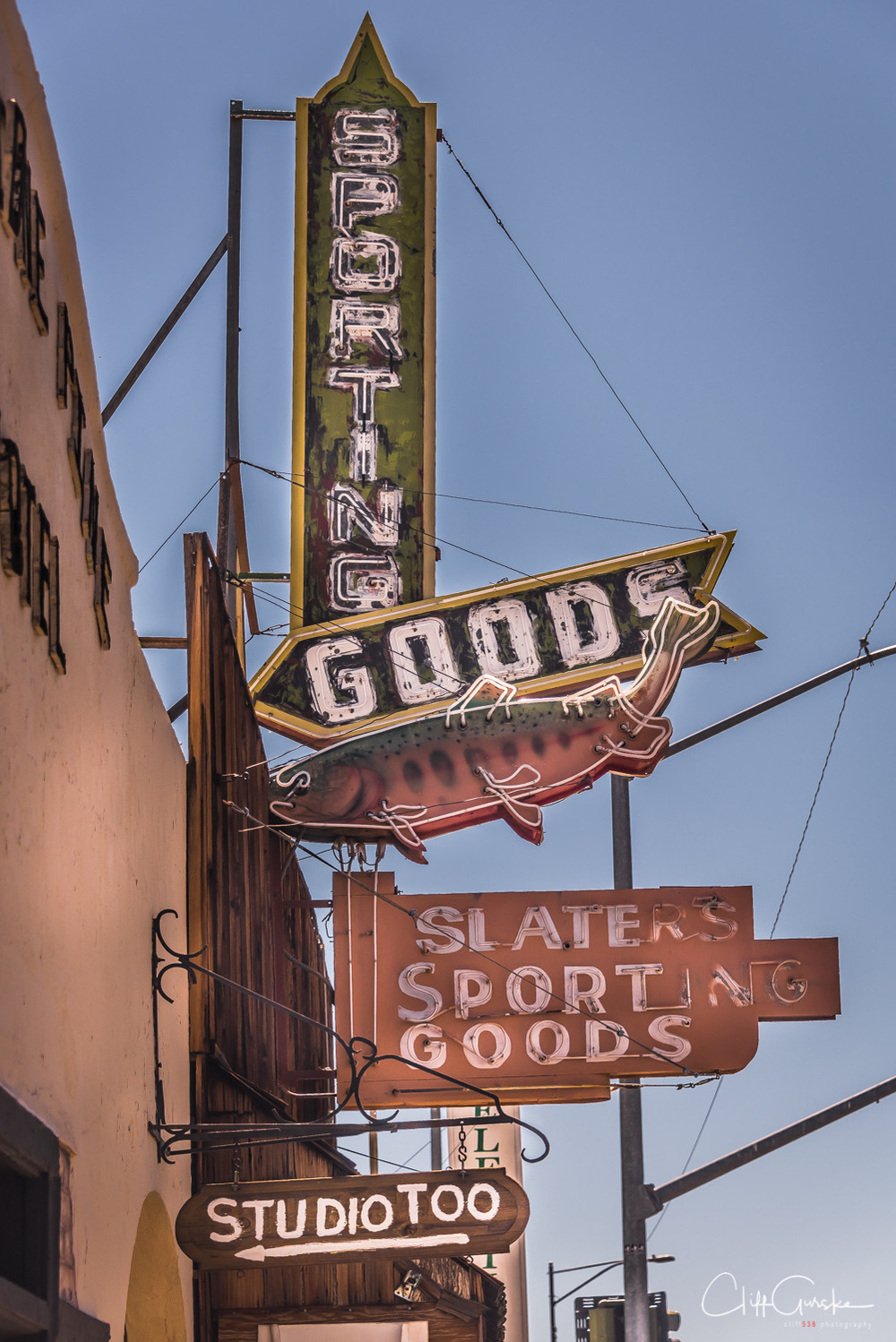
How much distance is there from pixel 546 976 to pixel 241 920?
2.04m

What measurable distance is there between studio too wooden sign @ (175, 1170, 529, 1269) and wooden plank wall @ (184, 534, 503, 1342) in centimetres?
26

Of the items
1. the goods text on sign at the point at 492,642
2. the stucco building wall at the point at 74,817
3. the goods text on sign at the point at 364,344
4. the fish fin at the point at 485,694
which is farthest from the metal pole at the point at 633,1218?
the stucco building wall at the point at 74,817

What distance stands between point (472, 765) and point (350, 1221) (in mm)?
4780

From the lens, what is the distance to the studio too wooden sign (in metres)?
7.28

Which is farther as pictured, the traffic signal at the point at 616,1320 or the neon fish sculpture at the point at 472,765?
the traffic signal at the point at 616,1320

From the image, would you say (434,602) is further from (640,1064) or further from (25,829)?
(25,829)

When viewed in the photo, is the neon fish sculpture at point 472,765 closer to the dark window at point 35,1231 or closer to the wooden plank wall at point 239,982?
the wooden plank wall at point 239,982

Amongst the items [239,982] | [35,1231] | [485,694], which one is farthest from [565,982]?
[35,1231]

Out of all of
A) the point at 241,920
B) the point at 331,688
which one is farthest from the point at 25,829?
the point at 331,688

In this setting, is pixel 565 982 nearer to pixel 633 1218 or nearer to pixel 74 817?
pixel 633 1218

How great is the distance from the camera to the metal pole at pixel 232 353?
495 inches

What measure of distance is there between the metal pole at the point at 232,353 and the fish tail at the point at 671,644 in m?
3.17

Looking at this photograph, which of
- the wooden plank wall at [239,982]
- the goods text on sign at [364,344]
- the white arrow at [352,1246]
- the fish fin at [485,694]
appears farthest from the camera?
the goods text on sign at [364,344]

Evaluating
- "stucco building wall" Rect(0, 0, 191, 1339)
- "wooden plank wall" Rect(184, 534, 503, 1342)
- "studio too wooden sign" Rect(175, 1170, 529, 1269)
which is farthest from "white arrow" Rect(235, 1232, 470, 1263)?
"stucco building wall" Rect(0, 0, 191, 1339)
